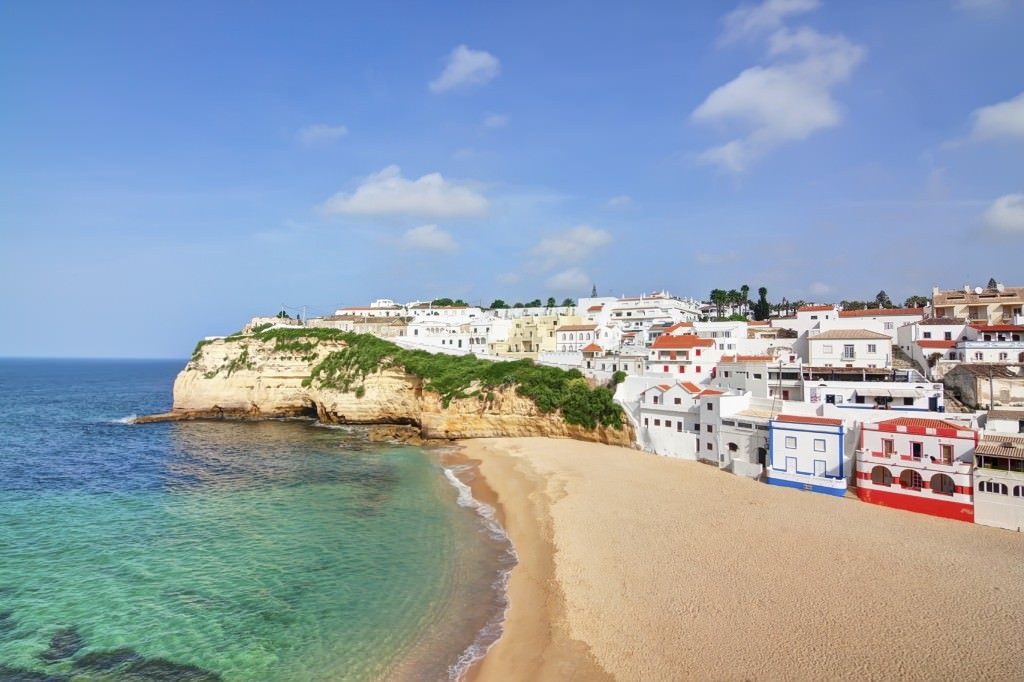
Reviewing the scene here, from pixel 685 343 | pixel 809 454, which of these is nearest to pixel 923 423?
pixel 809 454

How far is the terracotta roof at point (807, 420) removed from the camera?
2811 cm

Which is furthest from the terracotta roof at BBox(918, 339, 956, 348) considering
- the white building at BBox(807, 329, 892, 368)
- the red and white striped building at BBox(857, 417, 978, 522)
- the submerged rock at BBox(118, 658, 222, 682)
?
the submerged rock at BBox(118, 658, 222, 682)

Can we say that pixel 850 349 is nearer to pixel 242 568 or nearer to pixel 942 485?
pixel 942 485

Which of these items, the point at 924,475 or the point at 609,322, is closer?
the point at 924,475

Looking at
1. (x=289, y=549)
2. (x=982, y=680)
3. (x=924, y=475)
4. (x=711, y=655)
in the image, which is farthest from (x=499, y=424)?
(x=982, y=680)

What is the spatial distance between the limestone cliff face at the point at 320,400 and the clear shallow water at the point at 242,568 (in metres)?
8.90

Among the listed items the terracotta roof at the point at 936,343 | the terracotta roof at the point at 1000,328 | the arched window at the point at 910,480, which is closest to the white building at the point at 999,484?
the arched window at the point at 910,480

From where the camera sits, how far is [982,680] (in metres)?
13.4

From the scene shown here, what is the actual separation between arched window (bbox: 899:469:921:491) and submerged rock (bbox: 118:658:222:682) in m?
28.1

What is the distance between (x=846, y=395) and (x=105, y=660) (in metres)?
39.2

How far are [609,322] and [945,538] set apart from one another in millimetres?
53103

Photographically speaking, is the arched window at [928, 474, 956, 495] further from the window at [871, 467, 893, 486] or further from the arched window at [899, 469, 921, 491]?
the window at [871, 467, 893, 486]

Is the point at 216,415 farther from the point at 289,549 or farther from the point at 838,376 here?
the point at 838,376

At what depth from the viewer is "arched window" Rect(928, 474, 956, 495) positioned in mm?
24067
